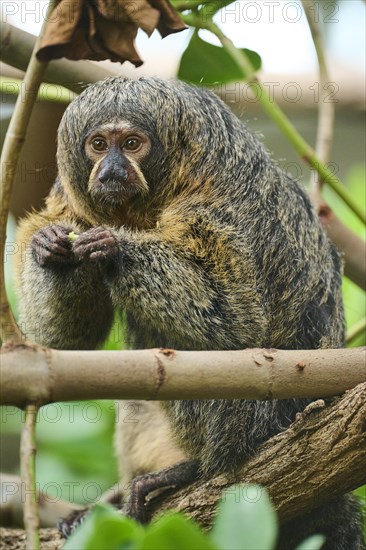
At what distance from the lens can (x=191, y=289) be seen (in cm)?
460

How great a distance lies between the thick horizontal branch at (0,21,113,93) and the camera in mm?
4922

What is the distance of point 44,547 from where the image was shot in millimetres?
5066

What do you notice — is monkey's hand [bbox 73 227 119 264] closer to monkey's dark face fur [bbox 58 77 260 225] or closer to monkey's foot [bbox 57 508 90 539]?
monkey's dark face fur [bbox 58 77 260 225]

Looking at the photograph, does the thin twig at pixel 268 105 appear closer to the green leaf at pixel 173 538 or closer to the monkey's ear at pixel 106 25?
the monkey's ear at pixel 106 25

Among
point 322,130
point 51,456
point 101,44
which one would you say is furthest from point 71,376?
point 51,456

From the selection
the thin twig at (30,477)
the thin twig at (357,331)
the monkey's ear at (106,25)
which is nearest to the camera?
the thin twig at (30,477)

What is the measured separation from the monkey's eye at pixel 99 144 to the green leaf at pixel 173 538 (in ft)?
10.1

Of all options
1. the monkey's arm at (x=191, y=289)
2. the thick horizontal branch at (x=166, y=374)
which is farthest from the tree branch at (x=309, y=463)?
the monkey's arm at (x=191, y=289)

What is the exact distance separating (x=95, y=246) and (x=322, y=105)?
2.27 meters

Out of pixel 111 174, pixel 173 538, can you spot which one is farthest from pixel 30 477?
pixel 111 174

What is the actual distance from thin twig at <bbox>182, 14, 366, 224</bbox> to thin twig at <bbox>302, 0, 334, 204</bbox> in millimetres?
270

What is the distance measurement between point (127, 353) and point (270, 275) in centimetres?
222

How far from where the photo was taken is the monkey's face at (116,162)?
181 inches

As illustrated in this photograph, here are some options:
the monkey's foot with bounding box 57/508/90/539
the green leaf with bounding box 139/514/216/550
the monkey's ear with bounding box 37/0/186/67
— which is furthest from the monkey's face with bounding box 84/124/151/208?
the green leaf with bounding box 139/514/216/550
